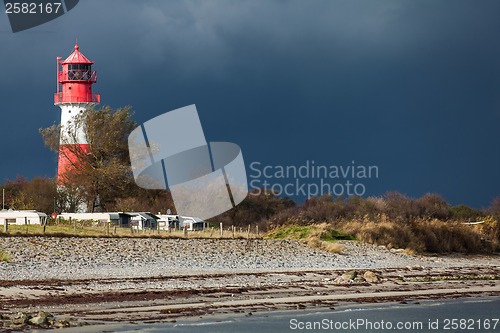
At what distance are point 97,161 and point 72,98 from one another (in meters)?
4.28

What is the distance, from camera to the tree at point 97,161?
61.2 meters

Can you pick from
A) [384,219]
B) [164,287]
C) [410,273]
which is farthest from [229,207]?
[164,287]

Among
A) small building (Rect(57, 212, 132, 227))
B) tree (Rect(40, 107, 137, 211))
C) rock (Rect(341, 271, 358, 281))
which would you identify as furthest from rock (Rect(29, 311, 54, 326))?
tree (Rect(40, 107, 137, 211))

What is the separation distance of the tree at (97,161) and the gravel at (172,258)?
61.3 ft

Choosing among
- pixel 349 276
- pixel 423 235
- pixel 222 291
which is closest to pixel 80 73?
pixel 423 235

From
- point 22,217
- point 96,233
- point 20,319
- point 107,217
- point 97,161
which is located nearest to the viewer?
point 20,319

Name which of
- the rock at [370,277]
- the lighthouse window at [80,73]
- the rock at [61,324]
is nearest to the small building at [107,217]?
the lighthouse window at [80,73]

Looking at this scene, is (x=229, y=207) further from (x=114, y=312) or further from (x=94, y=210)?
(x=114, y=312)

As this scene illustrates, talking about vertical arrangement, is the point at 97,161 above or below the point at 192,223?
above

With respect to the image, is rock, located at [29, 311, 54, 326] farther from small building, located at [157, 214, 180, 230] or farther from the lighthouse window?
the lighthouse window

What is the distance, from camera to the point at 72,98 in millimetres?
63000

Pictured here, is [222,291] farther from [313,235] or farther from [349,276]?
[313,235]

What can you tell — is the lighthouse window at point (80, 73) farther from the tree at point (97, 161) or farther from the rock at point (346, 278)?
the rock at point (346, 278)

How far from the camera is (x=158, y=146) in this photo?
63.9 m
